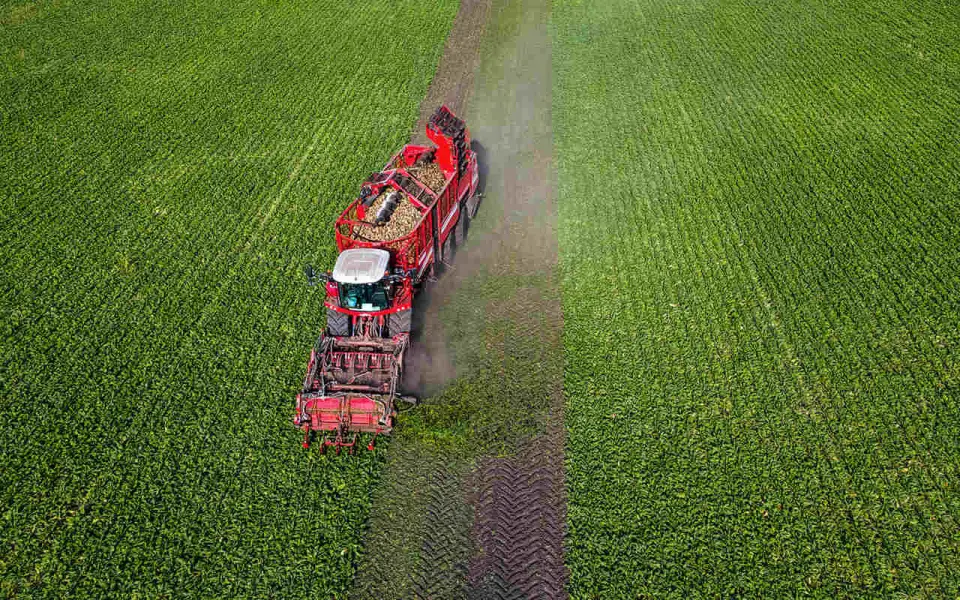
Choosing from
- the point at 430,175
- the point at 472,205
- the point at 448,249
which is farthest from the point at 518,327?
the point at 472,205

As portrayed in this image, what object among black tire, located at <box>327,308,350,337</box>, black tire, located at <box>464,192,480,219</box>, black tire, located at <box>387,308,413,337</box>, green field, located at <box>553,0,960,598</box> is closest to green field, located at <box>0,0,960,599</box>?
green field, located at <box>553,0,960,598</box>

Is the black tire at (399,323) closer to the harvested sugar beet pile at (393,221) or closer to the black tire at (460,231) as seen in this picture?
the harvested sugar beet pile at (393,221)

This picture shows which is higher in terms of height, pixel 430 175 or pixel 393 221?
pixel 430 175

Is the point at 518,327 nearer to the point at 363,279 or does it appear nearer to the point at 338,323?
the point at 338,323

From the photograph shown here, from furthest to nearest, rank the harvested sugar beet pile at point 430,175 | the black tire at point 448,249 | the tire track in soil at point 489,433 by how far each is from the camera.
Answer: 1. the black tire at point 448,249
2. the harvested sugar beet pile at point 430,175
3. the tire track in soil at point 489,433

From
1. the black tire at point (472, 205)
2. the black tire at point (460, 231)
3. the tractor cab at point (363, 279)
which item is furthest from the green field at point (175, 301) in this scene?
the black tire at point (472, 205)

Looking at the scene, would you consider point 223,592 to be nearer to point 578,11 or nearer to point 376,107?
point 376,107

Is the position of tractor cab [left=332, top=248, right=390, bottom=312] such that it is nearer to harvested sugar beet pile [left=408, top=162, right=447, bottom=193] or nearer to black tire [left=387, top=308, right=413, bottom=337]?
black tire [left=387, top=308, right=413, bottom=337]
